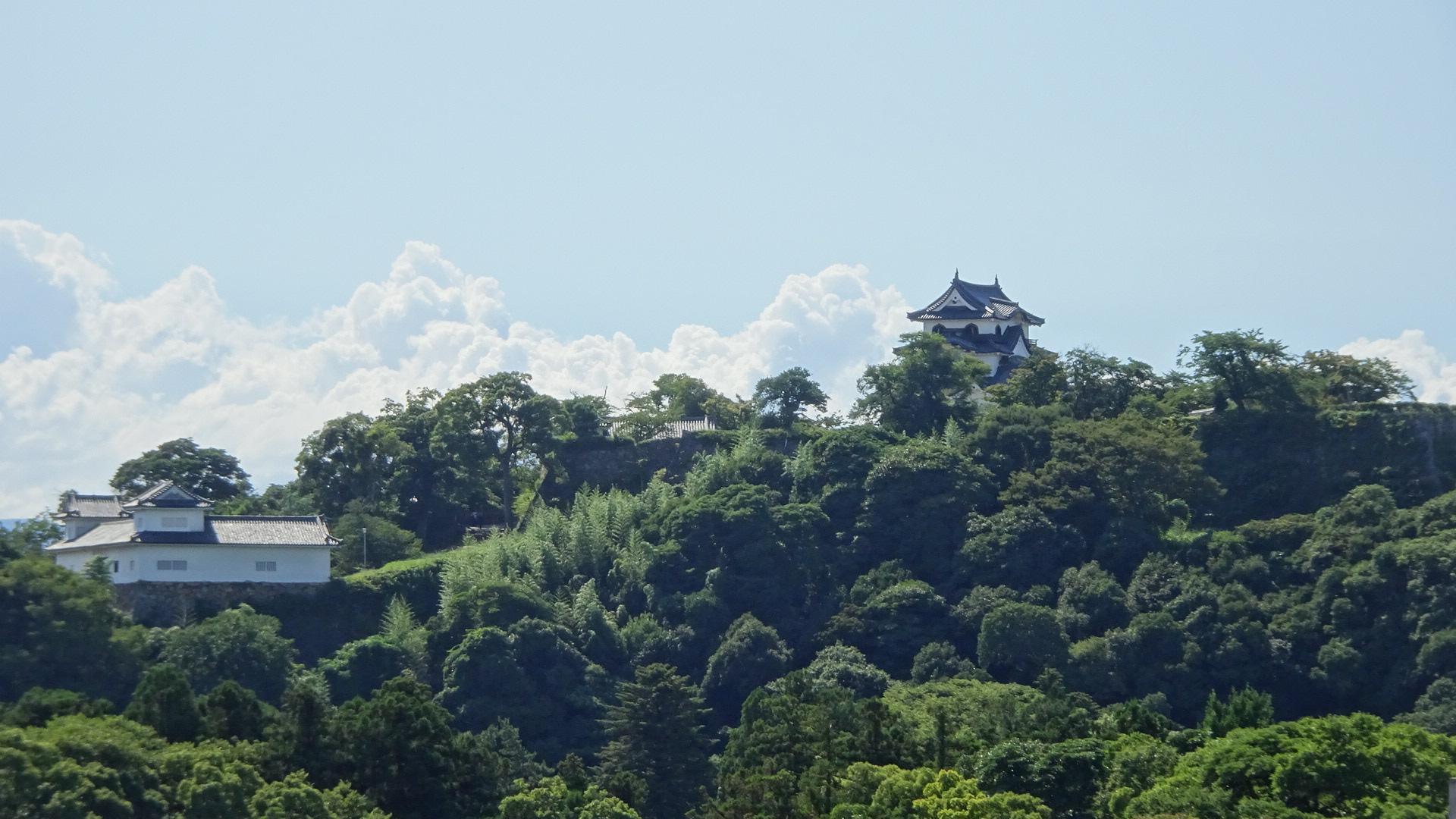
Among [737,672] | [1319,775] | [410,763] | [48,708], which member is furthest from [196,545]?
[1319,775]

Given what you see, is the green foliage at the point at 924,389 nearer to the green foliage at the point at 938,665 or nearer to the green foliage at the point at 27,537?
the green foliage at the point at 938,665

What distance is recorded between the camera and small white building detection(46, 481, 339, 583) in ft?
137

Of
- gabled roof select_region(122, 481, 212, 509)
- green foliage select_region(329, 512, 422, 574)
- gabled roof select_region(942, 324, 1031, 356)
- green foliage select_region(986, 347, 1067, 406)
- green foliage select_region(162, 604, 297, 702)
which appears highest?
gabled roof select_region(942, 324, 1031, 356)

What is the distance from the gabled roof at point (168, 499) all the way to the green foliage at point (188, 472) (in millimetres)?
7791

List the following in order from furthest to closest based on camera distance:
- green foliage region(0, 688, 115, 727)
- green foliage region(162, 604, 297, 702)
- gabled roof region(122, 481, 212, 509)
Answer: gabled roof region(122, 481, 212, 509) → green foliage region(162, 604, 297, 702) → green foliage region(0, 688, 115, 727)

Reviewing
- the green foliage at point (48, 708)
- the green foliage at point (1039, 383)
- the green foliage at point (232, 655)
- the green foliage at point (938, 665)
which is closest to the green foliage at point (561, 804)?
the green foliage at point (48, 708)

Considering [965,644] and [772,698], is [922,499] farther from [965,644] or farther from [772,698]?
[772,698]

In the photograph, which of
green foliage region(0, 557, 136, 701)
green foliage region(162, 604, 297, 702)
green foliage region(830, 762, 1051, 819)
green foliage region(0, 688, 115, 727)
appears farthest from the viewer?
green foliage region(162, 604, 297, 702)

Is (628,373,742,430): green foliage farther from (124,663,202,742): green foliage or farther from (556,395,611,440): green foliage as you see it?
(124,663,202,742): green foliage

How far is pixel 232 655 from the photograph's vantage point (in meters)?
38.7

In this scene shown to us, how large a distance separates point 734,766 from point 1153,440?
16.0 meters

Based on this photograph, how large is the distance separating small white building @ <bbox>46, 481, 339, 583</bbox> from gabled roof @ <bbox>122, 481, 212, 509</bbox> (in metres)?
0.02

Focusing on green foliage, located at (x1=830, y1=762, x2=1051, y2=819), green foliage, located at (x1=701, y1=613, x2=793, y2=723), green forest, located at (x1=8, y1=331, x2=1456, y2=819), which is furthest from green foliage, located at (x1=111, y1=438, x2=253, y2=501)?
green foliage, located at (x1=830, y1=762, x2=1051, y2=819)

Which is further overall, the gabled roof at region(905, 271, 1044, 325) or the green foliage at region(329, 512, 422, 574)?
the gabled roof at region(905, 271, 1044, 325)
